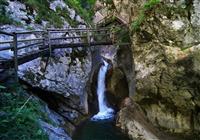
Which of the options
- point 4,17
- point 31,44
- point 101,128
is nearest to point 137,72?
point 101,128

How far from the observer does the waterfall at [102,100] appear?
17955mm

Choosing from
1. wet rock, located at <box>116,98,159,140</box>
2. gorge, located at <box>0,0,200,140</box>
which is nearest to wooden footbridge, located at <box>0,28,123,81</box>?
A: gorge, located at <box>0,0,200,140</box>

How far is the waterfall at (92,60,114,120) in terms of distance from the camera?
58.9ft

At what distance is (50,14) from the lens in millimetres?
16516

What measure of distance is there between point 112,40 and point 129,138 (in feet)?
18.6

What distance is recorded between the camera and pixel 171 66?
46.6 feet

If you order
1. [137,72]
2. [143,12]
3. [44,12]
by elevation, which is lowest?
[137,72]

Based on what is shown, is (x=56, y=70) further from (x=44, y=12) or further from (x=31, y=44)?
(x=44, y=12)

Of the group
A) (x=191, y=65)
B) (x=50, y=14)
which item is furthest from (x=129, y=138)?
(x=50, y=14)

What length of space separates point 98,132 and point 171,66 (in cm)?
417

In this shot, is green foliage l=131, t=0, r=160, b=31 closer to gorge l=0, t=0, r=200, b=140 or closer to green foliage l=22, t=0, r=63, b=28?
gorge l=0, t=0, r=200, b=140

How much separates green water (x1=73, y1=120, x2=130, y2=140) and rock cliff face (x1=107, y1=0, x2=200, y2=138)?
5.30 ft

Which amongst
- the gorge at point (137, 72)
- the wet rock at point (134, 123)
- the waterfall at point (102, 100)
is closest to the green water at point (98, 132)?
the gorge at point (137, 72)

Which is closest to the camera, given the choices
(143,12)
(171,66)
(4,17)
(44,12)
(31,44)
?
(31,44)
